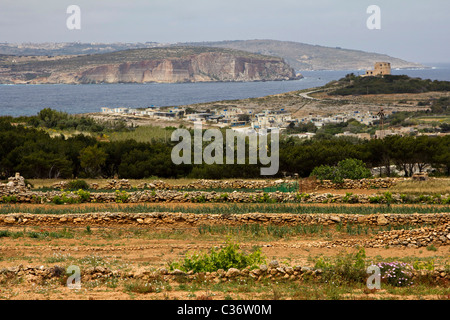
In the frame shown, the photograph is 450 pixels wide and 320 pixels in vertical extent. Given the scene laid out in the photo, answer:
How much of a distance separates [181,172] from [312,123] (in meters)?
33.9

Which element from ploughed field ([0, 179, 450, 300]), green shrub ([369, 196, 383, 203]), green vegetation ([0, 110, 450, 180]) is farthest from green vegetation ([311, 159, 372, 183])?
ploughed field ([0, 179, 450, 300])

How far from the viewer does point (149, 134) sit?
43.0 metres

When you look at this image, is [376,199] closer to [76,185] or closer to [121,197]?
A: [121,197]

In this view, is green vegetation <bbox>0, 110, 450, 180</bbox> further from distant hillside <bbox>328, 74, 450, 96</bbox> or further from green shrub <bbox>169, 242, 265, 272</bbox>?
distant hillside <bbox>328, 74, 450, 96</bbox>

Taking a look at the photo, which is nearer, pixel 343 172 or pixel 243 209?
pixel 243 209

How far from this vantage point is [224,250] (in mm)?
9828

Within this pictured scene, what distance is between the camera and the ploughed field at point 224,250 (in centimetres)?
851

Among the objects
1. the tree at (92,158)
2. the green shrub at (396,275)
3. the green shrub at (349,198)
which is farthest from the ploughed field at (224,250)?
the tree at (92,158)

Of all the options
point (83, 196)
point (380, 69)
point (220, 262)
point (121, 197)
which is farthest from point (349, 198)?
point (380, 69)

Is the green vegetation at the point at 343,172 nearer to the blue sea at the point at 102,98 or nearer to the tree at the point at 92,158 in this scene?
the tree at the point at 92,158

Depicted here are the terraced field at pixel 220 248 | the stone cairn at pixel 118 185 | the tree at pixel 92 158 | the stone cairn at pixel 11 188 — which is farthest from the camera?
the tree at pixel 92 158

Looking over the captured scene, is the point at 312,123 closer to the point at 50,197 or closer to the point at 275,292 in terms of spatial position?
the point at 50,197
